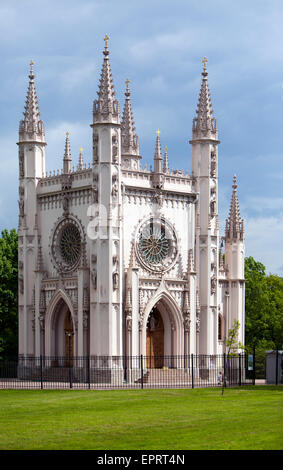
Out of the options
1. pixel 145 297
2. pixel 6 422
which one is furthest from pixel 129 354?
pixel 6 422

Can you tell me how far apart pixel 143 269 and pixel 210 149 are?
11.7 meters

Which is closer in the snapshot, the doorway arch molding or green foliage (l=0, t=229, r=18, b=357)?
the doorway arch molding

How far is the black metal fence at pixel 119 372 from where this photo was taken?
63781mm

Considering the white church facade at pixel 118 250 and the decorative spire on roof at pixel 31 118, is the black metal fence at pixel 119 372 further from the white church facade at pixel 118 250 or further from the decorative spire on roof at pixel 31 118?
the decorative spire on roof at pixel 31 118

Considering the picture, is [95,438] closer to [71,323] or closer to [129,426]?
[129,426]

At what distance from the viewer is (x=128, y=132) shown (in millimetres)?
79000

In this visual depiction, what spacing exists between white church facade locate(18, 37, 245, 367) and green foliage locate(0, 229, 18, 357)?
223 inches

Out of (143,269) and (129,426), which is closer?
(129,426)

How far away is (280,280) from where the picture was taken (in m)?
99.7

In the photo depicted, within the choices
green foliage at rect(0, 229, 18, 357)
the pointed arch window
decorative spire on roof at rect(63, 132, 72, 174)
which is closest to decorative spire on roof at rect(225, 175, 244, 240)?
the pointed arch window

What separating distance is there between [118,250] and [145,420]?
3123cm

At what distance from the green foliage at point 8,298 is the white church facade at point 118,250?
5667 mm

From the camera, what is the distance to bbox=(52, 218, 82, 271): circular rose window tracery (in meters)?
70.9

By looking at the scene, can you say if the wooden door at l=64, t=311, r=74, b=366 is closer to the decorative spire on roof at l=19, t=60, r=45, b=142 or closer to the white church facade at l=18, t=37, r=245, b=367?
the white church facade at l=18, t=37, r=245, b=367
